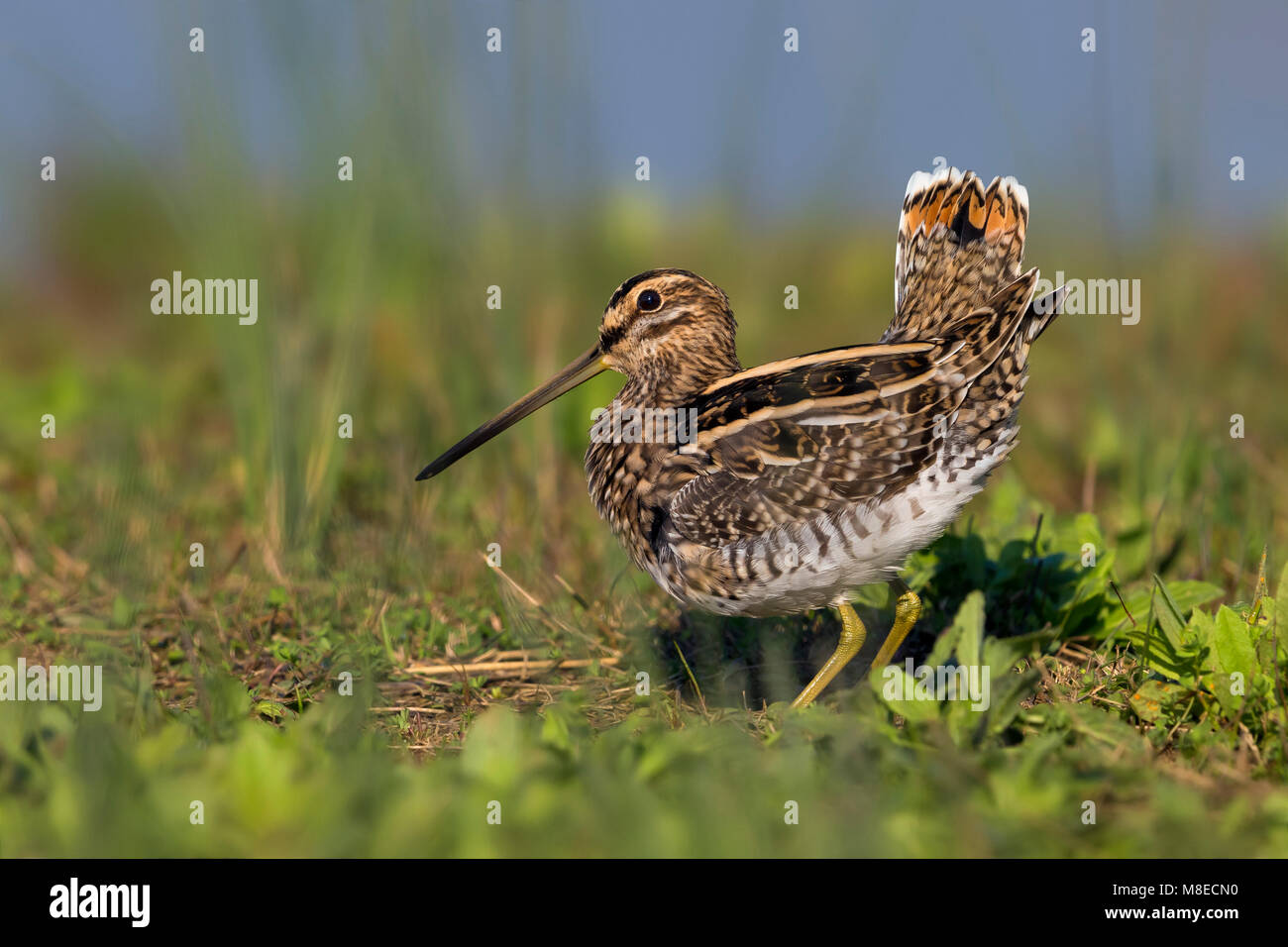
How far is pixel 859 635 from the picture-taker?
4.35m

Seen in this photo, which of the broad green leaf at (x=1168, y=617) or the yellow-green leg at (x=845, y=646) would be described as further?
the yellow-green leg at (x=845, y=646)

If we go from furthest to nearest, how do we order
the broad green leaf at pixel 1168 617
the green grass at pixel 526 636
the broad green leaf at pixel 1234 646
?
the broad green leaf at pixel 1168 617 → the broad green leaf at pixel 1234 646 → the green grass at pixel 526 636

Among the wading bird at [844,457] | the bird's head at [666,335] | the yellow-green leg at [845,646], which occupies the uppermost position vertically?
the bird's head at [666,335]

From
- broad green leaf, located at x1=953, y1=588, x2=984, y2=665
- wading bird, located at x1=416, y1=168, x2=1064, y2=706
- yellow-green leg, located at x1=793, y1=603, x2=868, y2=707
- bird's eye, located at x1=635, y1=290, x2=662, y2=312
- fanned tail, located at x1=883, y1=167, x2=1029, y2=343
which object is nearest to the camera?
broad green leaf, located at x1=953, y1=588, x2=984, y2=665

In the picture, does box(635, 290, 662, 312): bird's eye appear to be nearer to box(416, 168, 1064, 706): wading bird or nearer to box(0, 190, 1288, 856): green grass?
box(416, 168, 1064, 706): wading bird

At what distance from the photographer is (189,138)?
5.51m

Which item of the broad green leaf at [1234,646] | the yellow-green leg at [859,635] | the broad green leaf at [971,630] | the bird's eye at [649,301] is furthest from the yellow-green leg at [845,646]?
the bird's eye at [649,301]

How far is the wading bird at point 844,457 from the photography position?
3.94 meters

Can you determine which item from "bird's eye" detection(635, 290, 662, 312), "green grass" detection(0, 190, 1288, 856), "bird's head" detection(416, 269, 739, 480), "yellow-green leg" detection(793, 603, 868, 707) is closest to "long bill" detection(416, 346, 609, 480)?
"bird's head" detection(416, 269, 739, 480)

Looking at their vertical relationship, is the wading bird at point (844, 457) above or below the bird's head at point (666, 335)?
below

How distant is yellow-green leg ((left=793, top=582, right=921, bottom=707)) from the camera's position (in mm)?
4305

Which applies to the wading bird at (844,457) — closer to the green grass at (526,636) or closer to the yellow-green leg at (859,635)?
the yellow-green leg at (859,635)

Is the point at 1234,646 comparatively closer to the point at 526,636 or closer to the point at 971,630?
the point at 971,630

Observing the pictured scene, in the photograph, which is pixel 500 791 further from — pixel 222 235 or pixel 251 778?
pixel 222 235
